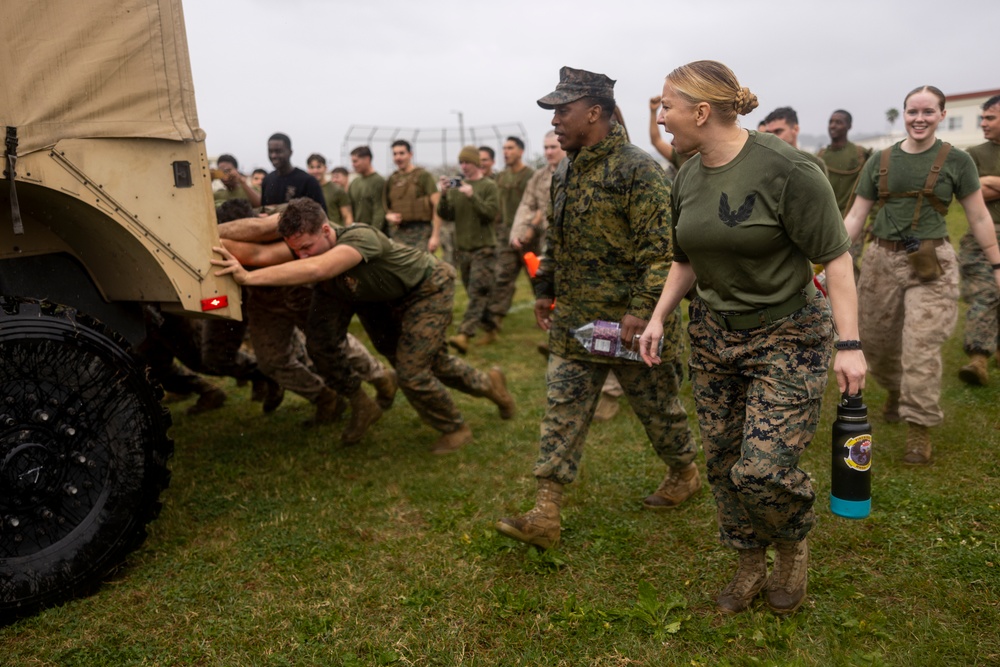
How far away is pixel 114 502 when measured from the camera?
11.5ft

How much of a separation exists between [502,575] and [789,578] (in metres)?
1.24

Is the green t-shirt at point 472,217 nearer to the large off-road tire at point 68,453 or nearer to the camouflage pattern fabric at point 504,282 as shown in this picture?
the camouflage pattern fabric at point 504,282

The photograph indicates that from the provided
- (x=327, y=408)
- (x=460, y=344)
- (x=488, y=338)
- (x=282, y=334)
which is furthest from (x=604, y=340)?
(x=488, y=338)

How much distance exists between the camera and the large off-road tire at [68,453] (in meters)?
3.21

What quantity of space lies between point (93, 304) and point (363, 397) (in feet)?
7.09

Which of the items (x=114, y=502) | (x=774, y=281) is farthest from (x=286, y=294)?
(x=774, y=281)

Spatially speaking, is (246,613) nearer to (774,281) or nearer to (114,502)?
(114,502)

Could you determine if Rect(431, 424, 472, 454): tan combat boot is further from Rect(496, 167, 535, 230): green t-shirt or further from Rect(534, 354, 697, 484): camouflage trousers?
Rect(496, 167, 535, 230): green t-shirt

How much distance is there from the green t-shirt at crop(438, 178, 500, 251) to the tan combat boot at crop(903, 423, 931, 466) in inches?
233

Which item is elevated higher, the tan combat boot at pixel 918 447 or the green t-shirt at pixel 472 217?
the green t-shirt at pixel 472 217

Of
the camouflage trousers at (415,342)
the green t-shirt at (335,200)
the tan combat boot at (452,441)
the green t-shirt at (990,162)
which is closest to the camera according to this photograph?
the camouflage trousers at (415,342)

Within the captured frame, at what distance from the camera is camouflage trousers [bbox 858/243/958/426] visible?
190 inches

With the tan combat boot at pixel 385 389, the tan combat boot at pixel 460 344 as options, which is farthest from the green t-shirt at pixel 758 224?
the tan combat boot at pixel 460 344

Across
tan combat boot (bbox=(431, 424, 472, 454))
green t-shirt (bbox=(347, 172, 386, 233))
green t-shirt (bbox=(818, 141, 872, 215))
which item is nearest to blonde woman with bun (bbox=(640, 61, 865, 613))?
tan combat boot (bbox=(431, 424, 472, 454))
